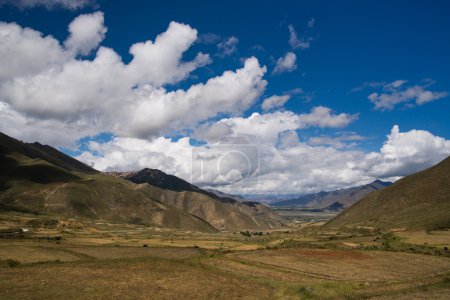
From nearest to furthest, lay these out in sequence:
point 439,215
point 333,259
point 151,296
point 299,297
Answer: point 151,296 < point 299,297 < point 333,259 < point 439,215

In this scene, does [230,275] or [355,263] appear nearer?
[230,275]

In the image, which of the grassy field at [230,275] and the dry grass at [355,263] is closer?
the grassy field at [230,275]

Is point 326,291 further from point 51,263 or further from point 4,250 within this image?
point 4,250

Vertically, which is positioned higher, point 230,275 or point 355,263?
point 230,275

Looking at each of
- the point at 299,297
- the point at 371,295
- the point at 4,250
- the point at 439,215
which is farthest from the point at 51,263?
the point at 439,215

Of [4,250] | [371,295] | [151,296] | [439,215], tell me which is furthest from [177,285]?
[439,215]

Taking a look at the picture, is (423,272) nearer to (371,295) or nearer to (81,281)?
(371,295)

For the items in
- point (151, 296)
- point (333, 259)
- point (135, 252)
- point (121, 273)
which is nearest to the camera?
point (151, 296)

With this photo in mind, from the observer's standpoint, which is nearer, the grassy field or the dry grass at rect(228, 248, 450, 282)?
the grassy field

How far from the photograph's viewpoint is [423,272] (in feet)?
212

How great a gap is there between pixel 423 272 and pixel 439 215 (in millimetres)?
133268

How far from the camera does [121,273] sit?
54812mm

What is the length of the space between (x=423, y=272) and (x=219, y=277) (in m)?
35.8

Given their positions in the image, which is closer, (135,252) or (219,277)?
(219,277)
